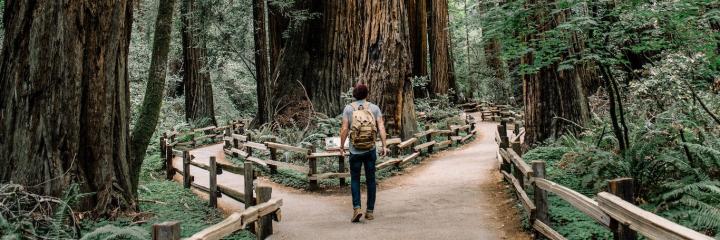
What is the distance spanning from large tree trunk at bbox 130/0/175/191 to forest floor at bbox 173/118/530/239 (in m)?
1.94

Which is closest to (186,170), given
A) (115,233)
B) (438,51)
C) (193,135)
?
(115,233)

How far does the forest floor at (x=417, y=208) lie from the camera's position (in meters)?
6.48

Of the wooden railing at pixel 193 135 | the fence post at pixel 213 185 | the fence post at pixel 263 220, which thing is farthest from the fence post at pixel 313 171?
the wooden railing at pixel 193 135

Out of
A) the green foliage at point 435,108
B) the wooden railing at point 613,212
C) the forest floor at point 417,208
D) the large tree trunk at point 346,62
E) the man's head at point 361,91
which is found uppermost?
the large tree trunk at point 346,62

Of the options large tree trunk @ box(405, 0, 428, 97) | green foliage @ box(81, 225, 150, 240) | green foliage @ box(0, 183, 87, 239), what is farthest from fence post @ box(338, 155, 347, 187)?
large tree trunk @ box(405, 0, 428, 97)

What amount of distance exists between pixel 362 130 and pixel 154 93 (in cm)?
308

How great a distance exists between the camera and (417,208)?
793 cm

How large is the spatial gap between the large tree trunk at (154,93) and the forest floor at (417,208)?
194 cm

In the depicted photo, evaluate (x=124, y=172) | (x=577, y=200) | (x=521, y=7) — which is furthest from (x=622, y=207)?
(x=124, y=172)

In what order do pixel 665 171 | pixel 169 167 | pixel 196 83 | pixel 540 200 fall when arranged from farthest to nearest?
pixel 196 83, pixel 169 167, pixel 665 171, pixel 540 200

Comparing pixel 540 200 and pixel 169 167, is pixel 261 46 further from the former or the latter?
pixel 540 200

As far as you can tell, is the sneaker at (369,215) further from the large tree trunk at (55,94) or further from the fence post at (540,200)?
the large tree trunk at (55,94)

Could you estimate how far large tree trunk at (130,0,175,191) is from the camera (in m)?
7.08

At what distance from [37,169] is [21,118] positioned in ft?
1.94
